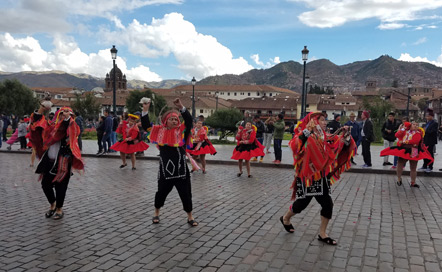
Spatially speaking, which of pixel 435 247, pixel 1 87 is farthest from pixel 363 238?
pixel 1 87

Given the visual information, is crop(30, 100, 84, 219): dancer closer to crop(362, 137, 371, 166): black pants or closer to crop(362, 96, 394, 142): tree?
crop(362, 137, 371, 166): black pants

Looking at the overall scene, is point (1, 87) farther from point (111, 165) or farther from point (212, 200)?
point (212, 200)

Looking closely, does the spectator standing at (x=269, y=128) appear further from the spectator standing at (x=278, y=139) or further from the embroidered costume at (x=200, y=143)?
the embroidered costume at (x=200, y=143)

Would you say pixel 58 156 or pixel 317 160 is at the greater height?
pixel 317 160

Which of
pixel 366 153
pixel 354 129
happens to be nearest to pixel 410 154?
pixel 366 153

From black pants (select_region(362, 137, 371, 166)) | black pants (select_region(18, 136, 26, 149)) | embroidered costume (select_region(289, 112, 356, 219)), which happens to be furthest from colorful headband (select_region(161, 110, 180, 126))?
black pants (select_region(18, 136, 26, 149))

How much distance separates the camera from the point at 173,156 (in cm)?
555

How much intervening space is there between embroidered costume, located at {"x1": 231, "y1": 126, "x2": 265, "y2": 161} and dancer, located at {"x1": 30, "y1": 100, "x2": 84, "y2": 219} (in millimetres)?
5012

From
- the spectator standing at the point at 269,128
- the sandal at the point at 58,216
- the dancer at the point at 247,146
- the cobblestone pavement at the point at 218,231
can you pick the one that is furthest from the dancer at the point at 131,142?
the spectator standing at the point at 269,128

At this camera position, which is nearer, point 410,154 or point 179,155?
point 179,155

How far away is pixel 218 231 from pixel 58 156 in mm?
2819

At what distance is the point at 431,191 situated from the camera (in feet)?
27.7

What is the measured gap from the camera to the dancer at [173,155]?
18.1ft

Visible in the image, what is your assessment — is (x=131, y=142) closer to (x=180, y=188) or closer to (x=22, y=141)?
(x=180, y=188)
